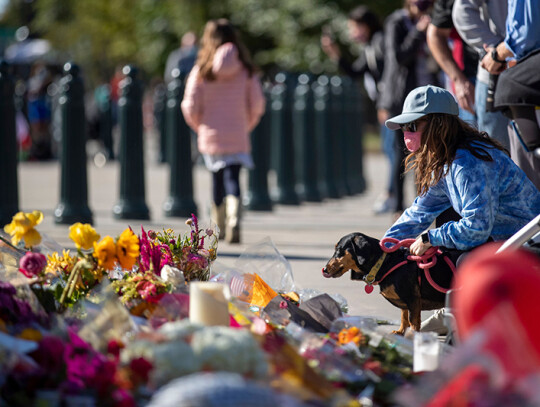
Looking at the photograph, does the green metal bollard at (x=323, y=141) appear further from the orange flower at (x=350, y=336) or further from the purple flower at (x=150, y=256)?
the orange flower at (x=350, y=336)

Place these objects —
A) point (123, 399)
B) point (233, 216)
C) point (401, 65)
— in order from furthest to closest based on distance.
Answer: point (401, 65) < point (233, 216) < point (123, 399)

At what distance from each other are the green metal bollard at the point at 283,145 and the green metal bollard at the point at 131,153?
209 centimetres

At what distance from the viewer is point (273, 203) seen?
1126cm

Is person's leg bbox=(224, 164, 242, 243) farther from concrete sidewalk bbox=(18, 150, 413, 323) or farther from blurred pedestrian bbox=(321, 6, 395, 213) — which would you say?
blurred pedestrian bbox=(321, 6, 395, 213)

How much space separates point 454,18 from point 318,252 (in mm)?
2334

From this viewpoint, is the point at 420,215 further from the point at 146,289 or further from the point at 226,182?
the point at 226,182

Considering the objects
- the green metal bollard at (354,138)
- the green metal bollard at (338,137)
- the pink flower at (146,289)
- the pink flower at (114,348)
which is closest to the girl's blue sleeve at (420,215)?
the pink flower at (146,289)

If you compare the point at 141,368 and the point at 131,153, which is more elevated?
the point at 131,153

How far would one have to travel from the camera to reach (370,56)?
34.5 ft

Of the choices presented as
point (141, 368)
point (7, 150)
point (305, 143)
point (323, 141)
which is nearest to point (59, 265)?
point (141, 368)

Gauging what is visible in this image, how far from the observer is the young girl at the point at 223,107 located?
8141 mm

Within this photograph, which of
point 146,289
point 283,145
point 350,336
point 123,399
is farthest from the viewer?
point 283,145

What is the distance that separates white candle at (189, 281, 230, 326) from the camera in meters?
3.73

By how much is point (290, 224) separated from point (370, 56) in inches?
77.5
